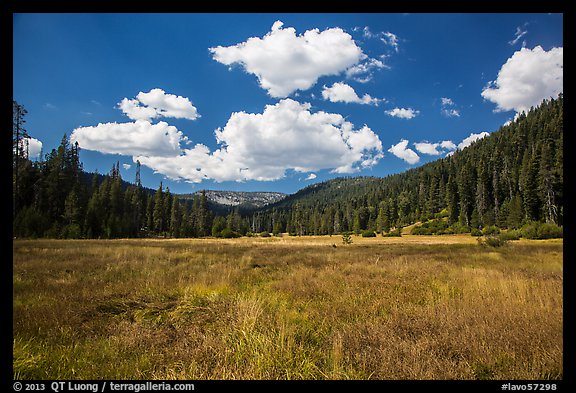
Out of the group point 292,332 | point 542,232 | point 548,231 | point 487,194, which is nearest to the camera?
point 292,332

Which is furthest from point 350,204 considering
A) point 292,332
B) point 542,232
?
point 292,332

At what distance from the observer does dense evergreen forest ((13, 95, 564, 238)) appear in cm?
4259

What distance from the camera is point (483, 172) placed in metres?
82.2

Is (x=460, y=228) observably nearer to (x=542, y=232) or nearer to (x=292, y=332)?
(x=542, y=232)

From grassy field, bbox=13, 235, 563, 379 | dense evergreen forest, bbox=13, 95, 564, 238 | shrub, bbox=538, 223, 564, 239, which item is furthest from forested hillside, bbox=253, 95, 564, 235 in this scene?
grassy field, bbox=13, 235, 563, 379

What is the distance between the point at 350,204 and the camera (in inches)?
5758

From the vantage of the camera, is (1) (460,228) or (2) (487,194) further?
(2) (487,194)

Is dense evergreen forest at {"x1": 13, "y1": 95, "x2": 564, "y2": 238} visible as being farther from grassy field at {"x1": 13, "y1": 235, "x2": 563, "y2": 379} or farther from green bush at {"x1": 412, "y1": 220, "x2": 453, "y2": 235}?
grassy field at {"x1": 13, "y1": 235, "x2": 563, "y2": 379}

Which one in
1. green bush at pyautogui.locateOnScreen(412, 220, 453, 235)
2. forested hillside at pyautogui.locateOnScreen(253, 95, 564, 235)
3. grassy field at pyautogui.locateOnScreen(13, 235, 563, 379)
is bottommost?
green bush at pyautogui.locateOnScreen(412, 220, 453, 235)

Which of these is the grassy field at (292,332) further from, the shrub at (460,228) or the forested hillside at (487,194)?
the shrub at (460,228)

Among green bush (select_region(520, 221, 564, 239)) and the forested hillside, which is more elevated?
the forested hillside

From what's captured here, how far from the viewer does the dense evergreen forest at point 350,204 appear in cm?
4259
